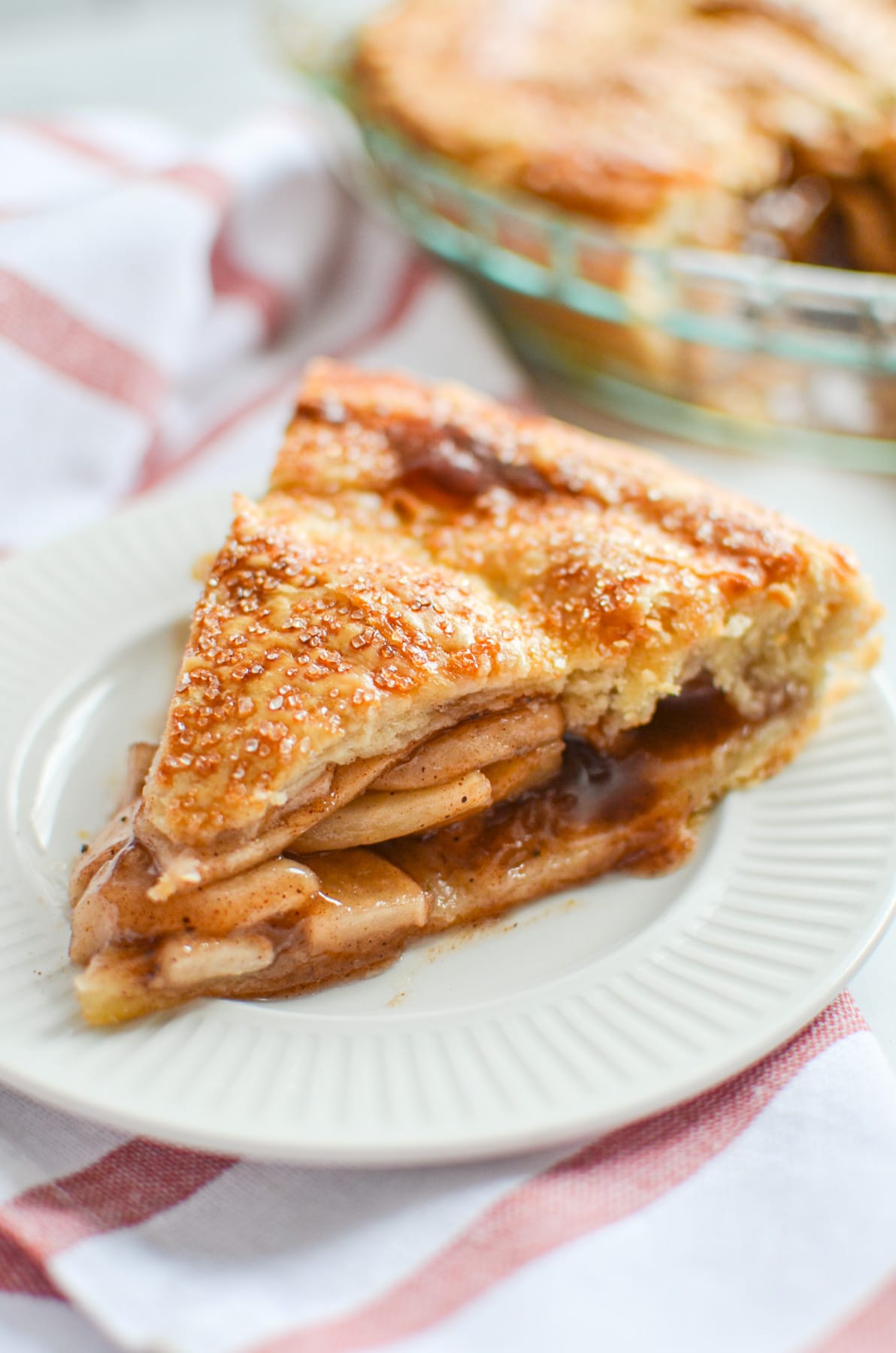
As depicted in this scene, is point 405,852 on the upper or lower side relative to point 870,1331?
lower

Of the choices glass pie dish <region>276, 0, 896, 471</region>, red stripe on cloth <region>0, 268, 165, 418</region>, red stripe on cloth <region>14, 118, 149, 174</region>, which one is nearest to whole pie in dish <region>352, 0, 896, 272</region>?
glass pie dish <region>276, 0, 896, 471</region>

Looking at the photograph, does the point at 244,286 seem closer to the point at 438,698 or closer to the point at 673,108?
the point at 673,108

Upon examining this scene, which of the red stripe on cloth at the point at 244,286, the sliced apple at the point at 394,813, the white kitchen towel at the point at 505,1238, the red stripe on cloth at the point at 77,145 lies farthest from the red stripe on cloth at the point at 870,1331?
the red stripe on cloth at the point at 77,145

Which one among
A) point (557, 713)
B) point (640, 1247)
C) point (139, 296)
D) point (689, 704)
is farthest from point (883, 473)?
point (640, 1247)

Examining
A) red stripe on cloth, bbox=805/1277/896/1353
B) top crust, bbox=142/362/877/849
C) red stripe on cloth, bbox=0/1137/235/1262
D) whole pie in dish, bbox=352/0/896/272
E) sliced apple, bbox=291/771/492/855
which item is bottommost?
red stripe on cloth, bbox=0/1137/235/1262

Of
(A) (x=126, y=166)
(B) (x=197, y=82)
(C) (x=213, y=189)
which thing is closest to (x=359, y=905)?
(C) (x=213, y=189)

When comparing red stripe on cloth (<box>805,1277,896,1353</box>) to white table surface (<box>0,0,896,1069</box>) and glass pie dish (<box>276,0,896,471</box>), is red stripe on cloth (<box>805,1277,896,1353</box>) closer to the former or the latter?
white table surface (<box>0,0,896,1069</box>)
